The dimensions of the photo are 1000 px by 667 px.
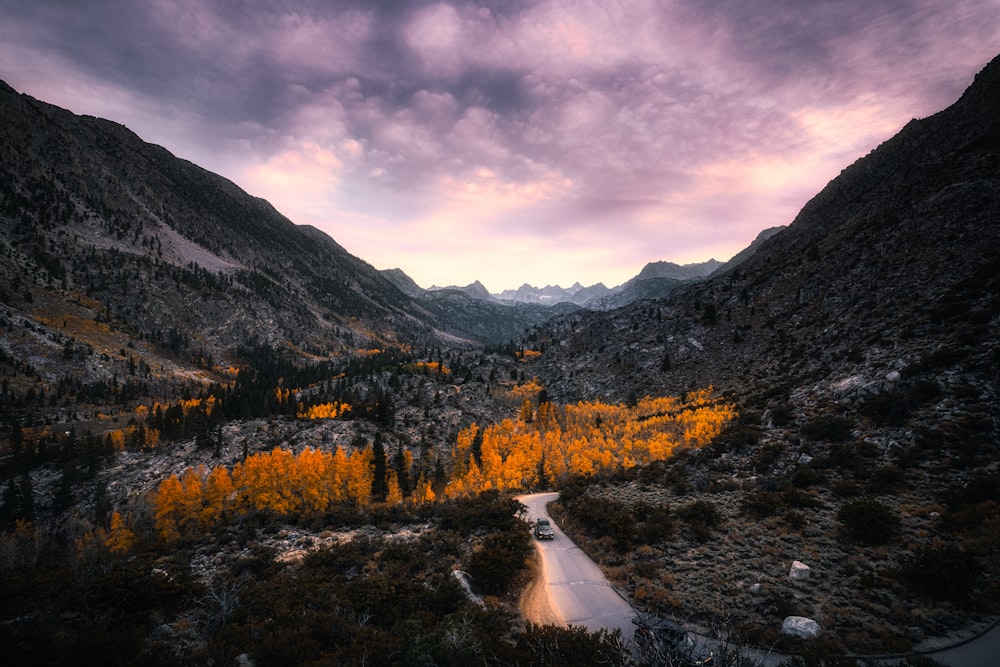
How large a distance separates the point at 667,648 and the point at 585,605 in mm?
10352

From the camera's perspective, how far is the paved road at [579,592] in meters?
20.2

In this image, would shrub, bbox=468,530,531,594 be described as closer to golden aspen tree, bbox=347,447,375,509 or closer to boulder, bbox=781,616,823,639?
boulder, bbox=781,616,823,639

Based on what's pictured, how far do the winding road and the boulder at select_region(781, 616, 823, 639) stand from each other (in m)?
1.57

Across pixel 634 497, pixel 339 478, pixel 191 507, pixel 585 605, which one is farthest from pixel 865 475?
pixel 191 507

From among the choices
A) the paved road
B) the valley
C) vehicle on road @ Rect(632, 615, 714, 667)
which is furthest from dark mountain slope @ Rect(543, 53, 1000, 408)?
vehicle on road @ Rect(632, 615, 714, 667)

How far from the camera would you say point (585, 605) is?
22.1 meters

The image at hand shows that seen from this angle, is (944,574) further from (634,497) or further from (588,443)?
(588,443)

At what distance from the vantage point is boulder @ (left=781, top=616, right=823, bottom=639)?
16.1 metres

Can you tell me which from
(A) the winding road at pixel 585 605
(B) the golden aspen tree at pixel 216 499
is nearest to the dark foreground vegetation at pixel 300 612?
(A) the winding road at pixel 585 605

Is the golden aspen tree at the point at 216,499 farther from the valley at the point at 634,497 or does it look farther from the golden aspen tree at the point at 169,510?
the golden aspen tree at the point at 169,510

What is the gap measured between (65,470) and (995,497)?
14620 centimetres

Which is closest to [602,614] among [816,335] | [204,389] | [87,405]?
[816,335]

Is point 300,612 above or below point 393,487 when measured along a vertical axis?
above

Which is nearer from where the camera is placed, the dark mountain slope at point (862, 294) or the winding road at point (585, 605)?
the winding road at point (585, 605)
